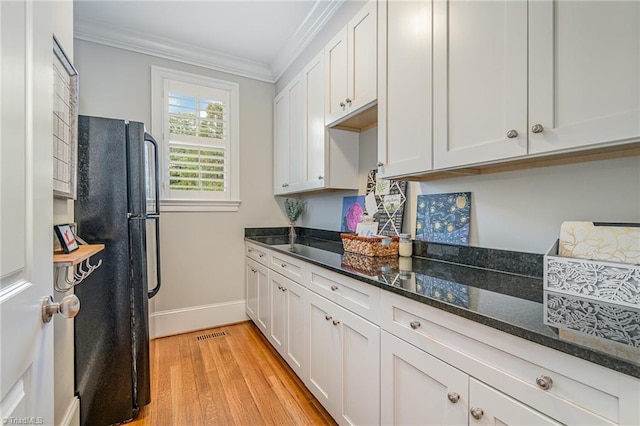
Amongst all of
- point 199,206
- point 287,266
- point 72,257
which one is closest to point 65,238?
point 72,257

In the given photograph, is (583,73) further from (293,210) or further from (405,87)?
(293,210)

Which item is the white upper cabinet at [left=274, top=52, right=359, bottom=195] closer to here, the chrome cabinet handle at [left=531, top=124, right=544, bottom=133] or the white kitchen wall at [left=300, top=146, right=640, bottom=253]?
the white kitchen wall at [left=300, top=146, right=640, bottom=253]

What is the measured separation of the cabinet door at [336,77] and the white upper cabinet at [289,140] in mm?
473

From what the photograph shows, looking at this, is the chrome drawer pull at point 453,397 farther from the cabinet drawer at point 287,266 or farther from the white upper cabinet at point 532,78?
the cabinet drawer at point 287,266

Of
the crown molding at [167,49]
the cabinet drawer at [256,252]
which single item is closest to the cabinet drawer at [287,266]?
the cabinet drawer at [256,252]

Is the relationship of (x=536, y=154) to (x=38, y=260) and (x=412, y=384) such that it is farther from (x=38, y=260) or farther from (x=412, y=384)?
(x=38, y=260)

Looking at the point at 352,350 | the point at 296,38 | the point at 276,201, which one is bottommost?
the point at 352,350

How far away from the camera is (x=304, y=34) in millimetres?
2578

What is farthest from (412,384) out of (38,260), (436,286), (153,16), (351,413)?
(153,16)

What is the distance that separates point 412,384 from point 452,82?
1228mm

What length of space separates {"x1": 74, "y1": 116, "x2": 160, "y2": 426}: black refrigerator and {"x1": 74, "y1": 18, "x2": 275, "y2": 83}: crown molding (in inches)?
58.5

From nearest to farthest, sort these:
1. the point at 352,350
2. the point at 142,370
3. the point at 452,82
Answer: the point at 452,82
the point at 352,350
the point at 142,370

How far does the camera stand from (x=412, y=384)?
107cm

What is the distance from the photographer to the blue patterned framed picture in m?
1.55
